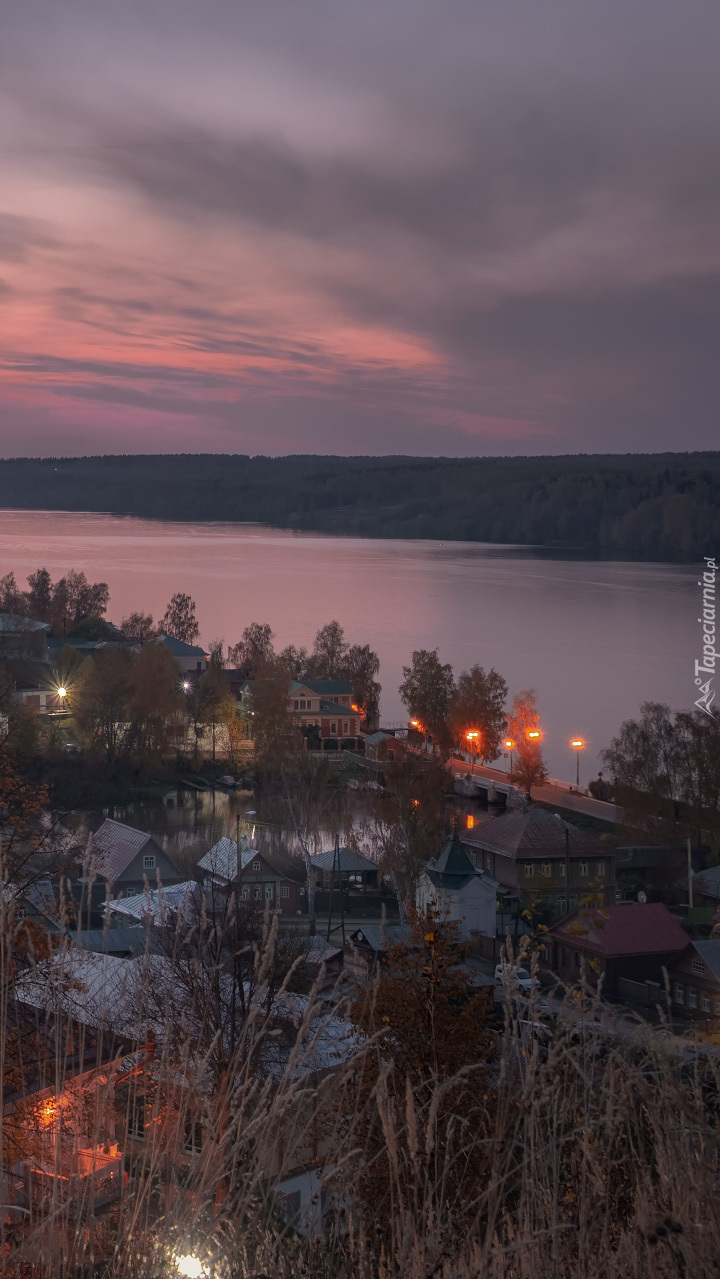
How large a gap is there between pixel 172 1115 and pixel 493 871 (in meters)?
13.3

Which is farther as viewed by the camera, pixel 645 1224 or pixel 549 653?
pixel 549 653

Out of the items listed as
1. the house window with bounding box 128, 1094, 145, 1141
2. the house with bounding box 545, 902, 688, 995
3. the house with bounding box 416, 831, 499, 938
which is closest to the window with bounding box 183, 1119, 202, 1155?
the house window with bounding box 128, 1094, 145, 1141

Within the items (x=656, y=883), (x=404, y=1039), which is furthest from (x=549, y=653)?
(x=404, y=1039)

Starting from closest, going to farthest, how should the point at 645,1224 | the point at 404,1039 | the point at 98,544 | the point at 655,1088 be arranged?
the point at 645,1224
the point at 655,1088
the point at 404,1039
the point at 98,544

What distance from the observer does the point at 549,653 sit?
115 feet

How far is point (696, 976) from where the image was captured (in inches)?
356

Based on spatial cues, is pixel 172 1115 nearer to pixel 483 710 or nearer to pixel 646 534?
pixel 483 710

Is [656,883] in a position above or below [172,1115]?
below

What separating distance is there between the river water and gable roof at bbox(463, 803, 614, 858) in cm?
722

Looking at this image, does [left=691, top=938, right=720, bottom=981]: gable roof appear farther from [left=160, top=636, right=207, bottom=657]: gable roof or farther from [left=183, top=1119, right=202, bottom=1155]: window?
[left=160, top=636, right=207, bottom=657]: gable roof

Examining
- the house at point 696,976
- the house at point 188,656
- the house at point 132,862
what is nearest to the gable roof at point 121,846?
the house at point 132,862

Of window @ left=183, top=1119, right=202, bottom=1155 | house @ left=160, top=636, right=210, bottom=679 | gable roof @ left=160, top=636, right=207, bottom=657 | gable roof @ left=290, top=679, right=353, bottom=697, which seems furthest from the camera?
gable roof @ left=160, top=636, right=207, bottom=657

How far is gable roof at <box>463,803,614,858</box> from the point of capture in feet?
46.0

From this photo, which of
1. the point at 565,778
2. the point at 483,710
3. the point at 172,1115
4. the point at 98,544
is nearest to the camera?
the point at 172,1115
